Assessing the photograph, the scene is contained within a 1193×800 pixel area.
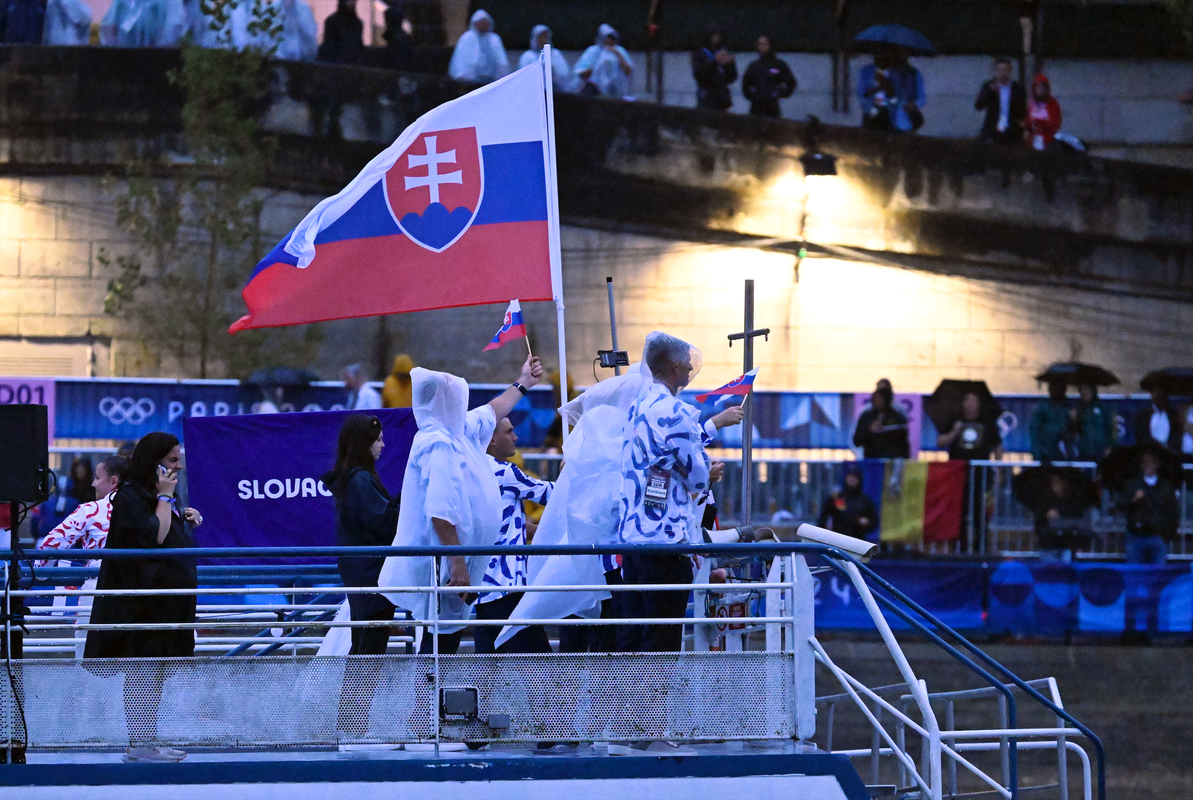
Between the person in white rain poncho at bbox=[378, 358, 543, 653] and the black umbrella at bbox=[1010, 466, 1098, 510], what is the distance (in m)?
10.1

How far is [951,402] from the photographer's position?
17.5 meters

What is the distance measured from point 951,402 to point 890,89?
581 cm

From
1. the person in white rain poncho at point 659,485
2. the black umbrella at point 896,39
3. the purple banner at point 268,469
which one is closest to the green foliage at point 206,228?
the black umbrella at point 896,39

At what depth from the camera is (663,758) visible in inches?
249

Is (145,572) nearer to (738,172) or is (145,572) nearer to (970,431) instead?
(970,431)

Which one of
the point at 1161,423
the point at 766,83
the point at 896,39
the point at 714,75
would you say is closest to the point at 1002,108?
the point at 896,39

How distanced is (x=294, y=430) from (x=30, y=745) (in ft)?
13.2

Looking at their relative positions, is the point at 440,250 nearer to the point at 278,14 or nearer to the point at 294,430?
the point at 294,430

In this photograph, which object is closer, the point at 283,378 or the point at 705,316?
the point at 283,378

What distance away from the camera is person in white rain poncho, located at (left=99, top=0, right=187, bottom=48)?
68.5 ft

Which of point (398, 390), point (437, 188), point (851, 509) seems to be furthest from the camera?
point (851, 509)

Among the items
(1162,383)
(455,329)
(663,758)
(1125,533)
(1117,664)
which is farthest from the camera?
(455,329)

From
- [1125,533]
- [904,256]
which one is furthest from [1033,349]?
[1125,533]

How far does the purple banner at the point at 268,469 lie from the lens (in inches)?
396
